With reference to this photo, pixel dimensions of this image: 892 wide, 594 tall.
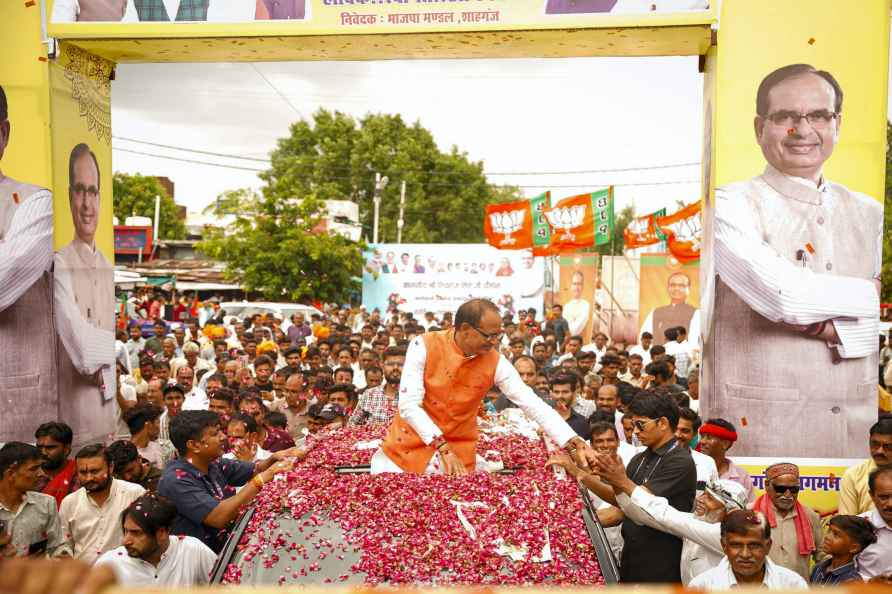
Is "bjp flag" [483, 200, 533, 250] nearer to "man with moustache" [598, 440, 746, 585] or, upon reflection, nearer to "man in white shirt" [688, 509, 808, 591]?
"man with moustache" [598, 440, 746, 585]

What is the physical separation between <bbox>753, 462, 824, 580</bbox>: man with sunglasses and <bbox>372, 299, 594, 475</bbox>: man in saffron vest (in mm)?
1147

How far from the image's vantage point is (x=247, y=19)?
22.0ft

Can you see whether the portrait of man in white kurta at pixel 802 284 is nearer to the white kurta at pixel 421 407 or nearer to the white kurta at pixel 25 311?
the white kurta at pixel 421 407

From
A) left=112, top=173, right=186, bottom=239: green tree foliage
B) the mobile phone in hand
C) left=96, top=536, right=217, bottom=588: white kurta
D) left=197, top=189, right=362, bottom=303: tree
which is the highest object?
left=112, top=173, right=186, bottom=239: green tree foliage

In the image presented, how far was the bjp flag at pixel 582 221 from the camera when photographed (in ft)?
63.7

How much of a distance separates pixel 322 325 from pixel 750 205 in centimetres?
1364

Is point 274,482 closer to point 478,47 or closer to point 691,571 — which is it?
point 691,571

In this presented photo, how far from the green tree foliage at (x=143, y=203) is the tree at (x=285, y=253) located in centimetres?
2848

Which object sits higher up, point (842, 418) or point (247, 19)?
point (247, 19)

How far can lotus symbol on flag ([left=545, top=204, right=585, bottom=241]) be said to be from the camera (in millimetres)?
19688

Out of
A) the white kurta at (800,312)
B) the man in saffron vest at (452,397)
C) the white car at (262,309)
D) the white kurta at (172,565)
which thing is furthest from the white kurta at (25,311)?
the white car at (262,309)

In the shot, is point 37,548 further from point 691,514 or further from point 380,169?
point 380,169

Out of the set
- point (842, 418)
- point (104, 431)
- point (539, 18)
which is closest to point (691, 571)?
point (842, 418)

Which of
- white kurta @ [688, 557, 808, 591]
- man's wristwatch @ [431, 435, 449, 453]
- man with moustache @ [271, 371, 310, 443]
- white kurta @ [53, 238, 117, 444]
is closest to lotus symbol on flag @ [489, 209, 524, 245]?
man with moustache @ [271, 371, 310, 443]
